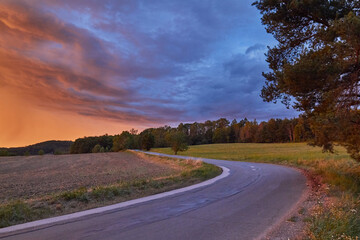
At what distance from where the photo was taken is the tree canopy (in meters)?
9.46

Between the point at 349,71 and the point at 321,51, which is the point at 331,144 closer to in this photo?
the point at 349,71

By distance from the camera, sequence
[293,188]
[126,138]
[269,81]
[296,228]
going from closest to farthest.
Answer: [296,228] < [293,188] < [269,81] < [126,138]

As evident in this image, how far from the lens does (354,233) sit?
16.8 ft

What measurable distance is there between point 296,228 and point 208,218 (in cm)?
214

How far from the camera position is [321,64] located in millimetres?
9602

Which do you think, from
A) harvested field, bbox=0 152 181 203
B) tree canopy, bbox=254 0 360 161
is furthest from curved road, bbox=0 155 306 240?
harvested field, bbox=0 152 181 203

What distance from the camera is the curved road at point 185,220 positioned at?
5.67 metres

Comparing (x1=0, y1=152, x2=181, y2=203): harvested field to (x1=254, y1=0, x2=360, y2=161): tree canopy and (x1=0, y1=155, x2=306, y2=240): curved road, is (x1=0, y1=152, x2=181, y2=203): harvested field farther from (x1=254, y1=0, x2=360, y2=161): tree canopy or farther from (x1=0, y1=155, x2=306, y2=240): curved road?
(x1=254, y1=0, x2=360, y2=161): tree canopy

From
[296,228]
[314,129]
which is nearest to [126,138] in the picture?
[314,129]

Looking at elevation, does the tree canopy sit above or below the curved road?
above

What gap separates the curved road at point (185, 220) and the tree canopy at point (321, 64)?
14.1ft

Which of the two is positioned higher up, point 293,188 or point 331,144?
point 331,144

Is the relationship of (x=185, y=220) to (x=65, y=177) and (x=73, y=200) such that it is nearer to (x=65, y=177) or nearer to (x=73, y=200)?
(x=73, y=200)

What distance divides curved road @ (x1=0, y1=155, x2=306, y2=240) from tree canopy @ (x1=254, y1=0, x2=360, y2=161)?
429 centimetres
